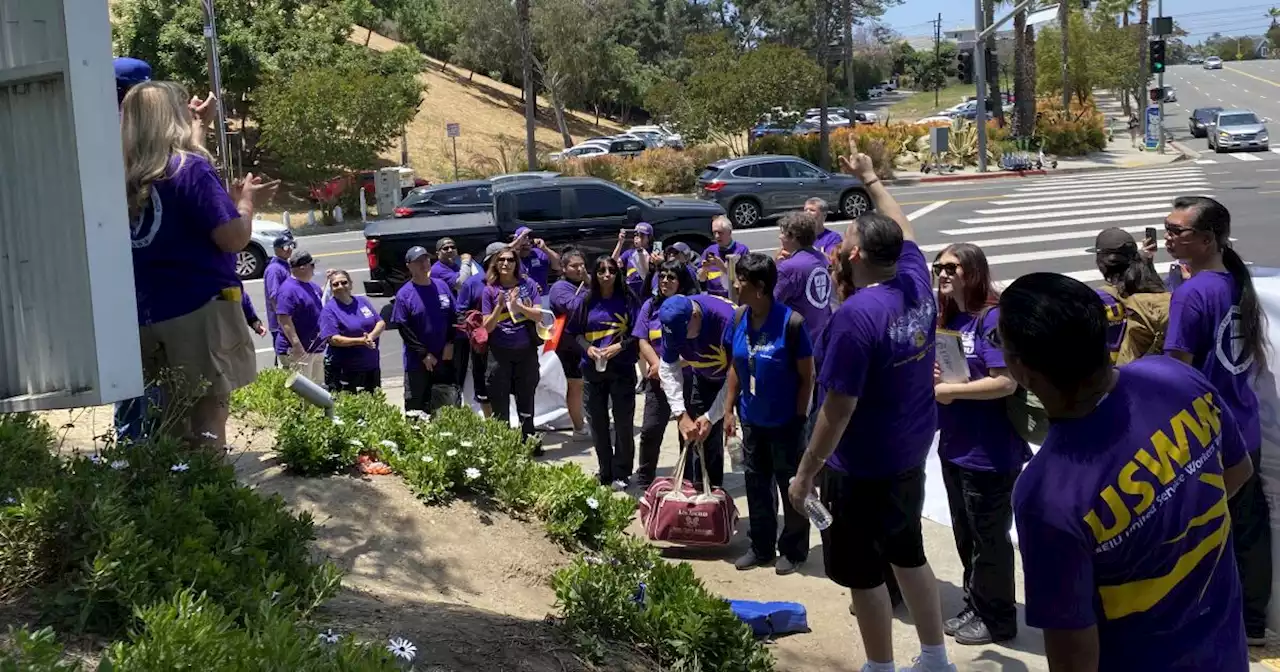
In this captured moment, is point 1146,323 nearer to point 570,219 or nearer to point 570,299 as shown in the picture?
point 570,299

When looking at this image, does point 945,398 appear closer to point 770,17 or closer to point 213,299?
point 213,299

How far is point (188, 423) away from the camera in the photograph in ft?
14.4

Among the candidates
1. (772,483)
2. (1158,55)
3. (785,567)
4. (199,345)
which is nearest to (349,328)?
(772,483)

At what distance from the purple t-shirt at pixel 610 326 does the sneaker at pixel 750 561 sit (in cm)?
199

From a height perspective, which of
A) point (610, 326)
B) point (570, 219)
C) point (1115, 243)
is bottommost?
point (610, 326)

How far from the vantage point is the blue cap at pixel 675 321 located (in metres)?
6.83

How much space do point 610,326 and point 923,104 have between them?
77072 mm

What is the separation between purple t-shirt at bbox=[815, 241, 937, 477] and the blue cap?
93.8 inches

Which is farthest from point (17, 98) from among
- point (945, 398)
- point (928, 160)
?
point (928, 160)

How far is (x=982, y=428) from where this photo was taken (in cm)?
500

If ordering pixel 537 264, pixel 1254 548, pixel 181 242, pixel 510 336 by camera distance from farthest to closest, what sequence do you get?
pixel 537 264 → pixel 510 336 → pixel 1254 548 → pixel 181 242

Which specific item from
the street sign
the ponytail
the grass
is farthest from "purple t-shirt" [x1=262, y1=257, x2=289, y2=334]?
the grass

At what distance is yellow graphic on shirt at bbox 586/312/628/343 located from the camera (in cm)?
792

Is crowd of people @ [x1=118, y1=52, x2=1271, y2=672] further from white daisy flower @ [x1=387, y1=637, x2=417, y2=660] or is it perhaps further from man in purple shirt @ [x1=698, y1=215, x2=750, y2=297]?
white daisy flower @ [x1=387, y1=637, x2=417, y2=660]
